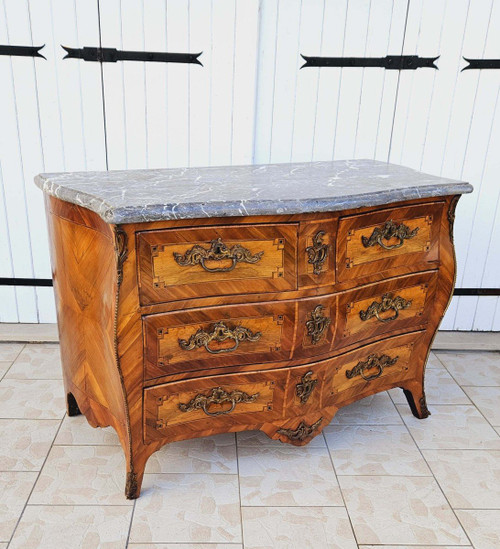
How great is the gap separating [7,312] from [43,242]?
43 centimetres

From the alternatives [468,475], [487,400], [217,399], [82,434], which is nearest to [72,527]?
[82,434]

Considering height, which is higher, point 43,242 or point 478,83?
point 478,83

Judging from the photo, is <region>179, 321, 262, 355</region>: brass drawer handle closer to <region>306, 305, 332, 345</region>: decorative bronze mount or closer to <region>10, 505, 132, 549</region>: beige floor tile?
<region>306, 305, 332, 345</region>: decorative bronze mount

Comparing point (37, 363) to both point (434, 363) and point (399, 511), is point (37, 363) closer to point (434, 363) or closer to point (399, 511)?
point (399, 511)

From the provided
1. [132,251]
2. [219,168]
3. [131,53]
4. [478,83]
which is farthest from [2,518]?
[478,83]

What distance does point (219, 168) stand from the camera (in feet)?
6.97

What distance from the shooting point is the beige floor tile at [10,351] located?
260 cm

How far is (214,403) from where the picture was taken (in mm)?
1790

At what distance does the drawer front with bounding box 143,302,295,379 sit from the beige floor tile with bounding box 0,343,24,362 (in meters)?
1.25

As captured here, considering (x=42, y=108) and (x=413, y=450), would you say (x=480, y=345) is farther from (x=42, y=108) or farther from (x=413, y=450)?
(x=42, y=108)

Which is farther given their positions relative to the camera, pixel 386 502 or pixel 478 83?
pixel 478 83

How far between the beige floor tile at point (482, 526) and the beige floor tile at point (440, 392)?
638 mm

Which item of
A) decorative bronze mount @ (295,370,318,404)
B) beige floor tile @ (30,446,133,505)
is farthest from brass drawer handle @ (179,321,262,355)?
beige floor tile @ (30,446,133,505)

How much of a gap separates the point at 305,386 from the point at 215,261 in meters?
0.55
